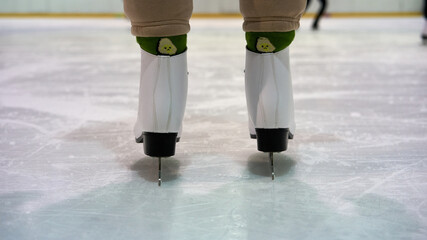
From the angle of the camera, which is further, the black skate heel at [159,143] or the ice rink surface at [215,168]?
the black skate heel at [159,143]

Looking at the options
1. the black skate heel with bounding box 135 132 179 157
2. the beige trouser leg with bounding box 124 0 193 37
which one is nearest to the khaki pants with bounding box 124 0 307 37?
the beige trouser leg with bounding box 124 0 193 37

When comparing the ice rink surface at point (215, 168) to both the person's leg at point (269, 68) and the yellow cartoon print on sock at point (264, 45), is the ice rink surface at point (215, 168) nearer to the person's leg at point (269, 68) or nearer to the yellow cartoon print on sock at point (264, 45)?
the person's leg at point (269, 68)

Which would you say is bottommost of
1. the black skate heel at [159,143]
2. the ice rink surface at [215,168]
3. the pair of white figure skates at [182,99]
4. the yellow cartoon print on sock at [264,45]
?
the ice rink surface at [215,168]

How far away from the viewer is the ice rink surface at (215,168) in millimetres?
640

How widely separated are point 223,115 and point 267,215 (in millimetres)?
674

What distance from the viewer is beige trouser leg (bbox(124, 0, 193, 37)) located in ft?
2.30

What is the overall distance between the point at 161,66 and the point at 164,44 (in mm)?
34

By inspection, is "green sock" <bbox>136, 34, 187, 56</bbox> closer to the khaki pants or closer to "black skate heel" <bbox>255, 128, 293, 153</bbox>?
the khaki pants

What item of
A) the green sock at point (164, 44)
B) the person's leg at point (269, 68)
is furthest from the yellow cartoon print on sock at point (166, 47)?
the person's leg at point (269, 68)

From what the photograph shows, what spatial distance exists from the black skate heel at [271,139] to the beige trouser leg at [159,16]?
0.65ft

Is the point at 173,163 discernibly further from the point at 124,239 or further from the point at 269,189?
the point at 124,239

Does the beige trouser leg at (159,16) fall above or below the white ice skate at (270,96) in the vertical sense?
above

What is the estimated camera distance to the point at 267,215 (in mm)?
666

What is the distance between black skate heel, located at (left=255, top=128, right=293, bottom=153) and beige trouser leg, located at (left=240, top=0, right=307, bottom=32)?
153 millimetres
